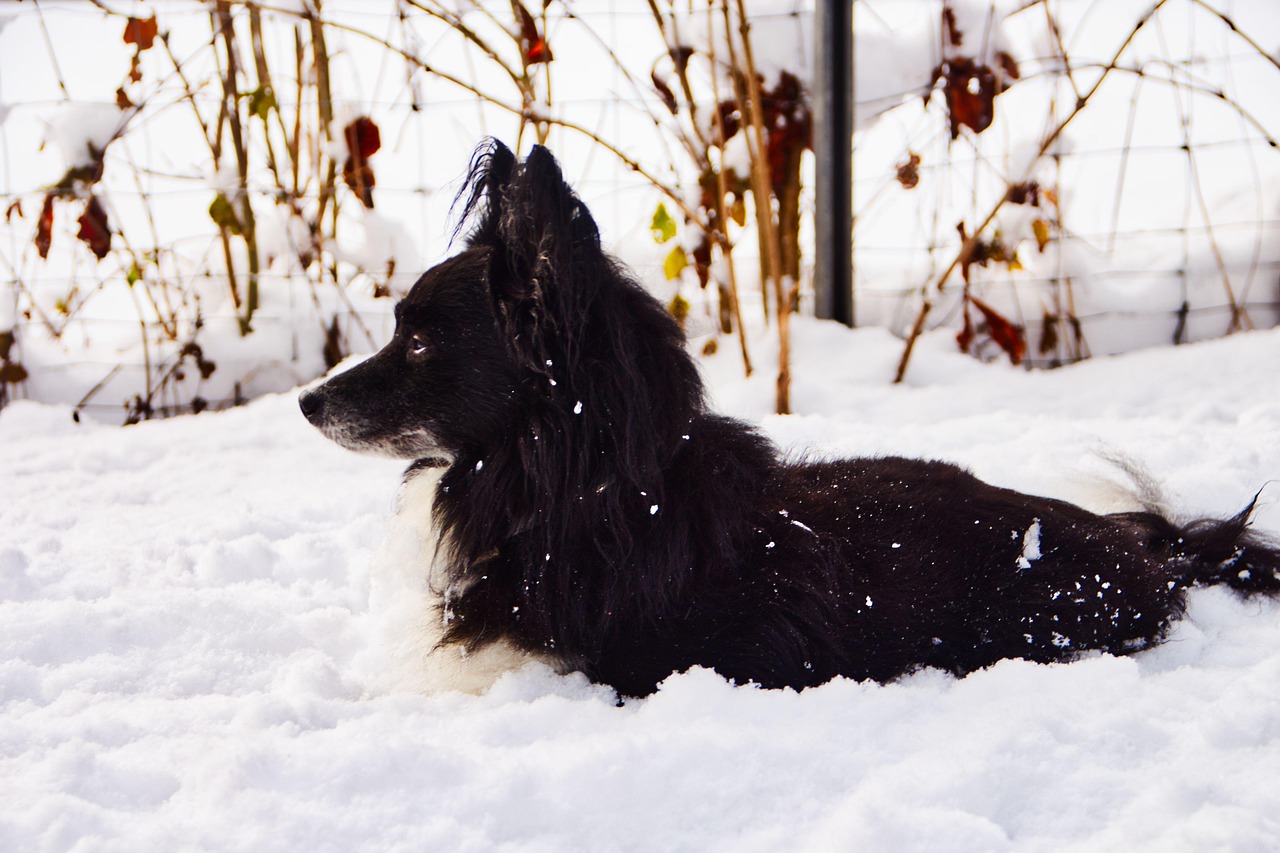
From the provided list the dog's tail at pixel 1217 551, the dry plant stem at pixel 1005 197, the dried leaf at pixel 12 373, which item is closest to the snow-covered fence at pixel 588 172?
the dried leaf at pixel 12 373

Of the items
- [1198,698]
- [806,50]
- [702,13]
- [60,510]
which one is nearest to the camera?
[1198,698]

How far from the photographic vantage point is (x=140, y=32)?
4.65m

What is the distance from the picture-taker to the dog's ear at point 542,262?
1976 mm

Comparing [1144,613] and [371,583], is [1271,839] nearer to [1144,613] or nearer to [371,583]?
[1144,613]

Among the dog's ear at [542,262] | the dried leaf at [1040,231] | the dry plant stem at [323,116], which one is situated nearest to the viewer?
the dog's ear at [542,262]

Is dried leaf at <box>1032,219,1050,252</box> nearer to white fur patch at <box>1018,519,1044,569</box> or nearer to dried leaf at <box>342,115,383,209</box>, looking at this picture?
white fur patch at <box>1018,519,1044,569</box>

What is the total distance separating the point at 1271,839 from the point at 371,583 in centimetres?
222

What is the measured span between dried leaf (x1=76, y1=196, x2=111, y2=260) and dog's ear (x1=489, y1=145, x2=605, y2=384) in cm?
349

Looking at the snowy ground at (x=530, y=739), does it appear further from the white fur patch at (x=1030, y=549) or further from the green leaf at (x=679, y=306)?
the green leaf at (x=679, y=306)

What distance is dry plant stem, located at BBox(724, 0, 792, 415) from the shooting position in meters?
4.07

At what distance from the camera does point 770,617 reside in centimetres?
210

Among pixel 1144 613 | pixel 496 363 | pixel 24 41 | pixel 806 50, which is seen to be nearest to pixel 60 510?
pixel 496 363

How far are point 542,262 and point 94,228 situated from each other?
12.1 ft

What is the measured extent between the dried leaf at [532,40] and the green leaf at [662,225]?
915mm
